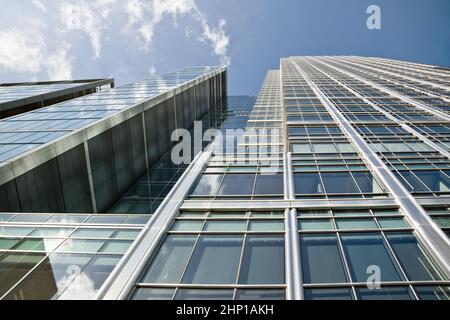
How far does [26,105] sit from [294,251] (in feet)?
114

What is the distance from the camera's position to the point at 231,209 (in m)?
12.9

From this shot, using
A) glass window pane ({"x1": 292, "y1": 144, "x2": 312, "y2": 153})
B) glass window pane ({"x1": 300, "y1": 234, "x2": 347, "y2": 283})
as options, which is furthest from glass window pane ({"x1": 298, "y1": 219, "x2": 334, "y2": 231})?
glass window pane ({"x1": 292, "y1": 144, "x2": 312, "y2": 153})

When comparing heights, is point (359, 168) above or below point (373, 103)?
below

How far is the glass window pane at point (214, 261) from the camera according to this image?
9219 millimetres

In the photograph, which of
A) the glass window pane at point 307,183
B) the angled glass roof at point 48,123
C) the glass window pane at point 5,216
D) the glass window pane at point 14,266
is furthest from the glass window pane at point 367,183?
the angled glass roof at point 48,123

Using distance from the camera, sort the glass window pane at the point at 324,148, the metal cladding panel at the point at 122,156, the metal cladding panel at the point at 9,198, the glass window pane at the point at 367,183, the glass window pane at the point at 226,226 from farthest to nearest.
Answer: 1. the metal cladding panel at the point at 122,156
2. the glass window pane at the point at 324,148
3. the glass window pane at the point at 367,183
4. the metal cladding panel at the point at 9,198
5. the glass window pane at the point at 226,226

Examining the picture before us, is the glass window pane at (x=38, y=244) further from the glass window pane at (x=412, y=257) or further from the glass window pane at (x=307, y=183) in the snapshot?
the glass window pane at (x=412, y=257)

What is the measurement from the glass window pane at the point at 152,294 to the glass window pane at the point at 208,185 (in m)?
6.17

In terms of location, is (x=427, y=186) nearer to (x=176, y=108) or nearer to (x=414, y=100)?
(x=414, y=100)

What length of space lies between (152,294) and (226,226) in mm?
3986

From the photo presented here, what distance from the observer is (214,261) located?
1000cm

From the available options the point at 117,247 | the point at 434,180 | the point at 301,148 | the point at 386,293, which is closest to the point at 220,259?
the point at 117,247

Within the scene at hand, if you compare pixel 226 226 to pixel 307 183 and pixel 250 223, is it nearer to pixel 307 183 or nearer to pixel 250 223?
pixel 250 223
